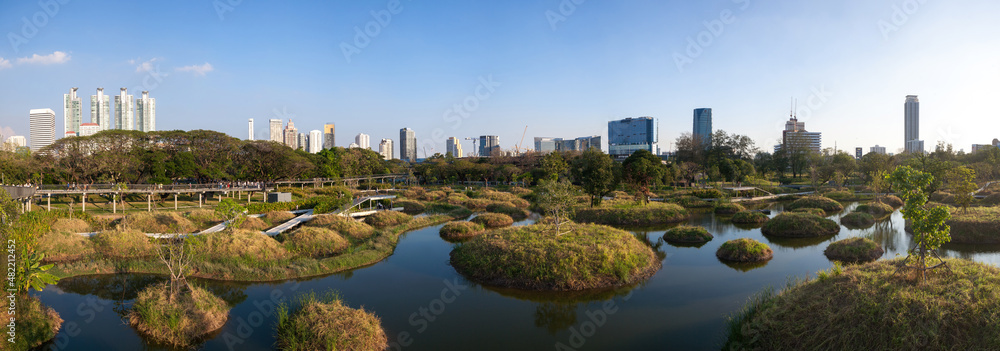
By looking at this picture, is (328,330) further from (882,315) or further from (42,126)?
(42,126)

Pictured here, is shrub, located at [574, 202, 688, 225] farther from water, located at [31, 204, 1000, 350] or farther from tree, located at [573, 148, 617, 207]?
water, located at [31, 204, 1000, 350]

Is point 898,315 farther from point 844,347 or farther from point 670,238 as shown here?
point 670,238

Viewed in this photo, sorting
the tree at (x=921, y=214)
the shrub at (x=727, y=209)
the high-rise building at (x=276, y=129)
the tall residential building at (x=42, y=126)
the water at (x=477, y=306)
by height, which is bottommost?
the water at (x=477, y=306)

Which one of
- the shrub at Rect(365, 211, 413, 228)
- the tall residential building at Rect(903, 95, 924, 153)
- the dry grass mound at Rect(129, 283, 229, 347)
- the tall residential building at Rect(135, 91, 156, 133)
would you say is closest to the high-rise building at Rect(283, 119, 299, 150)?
the tall residential building at Rect(135, 91, 156, 133)

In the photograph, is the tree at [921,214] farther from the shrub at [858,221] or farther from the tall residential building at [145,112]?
the tall residential building at [145,112]

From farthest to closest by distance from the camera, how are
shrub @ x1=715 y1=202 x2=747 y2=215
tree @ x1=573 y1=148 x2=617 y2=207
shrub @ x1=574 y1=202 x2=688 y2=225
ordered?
shrub @ x1=715 y1=202 x2=747 y2=215
tree @ x1=573 y1=148 x2=617 y2=207
shrub @ x1=574 y1=202 x2=688 y2=225

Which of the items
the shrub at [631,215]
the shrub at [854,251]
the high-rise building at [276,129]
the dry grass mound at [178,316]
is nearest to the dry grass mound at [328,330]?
the dry grass mound at [178,316]
